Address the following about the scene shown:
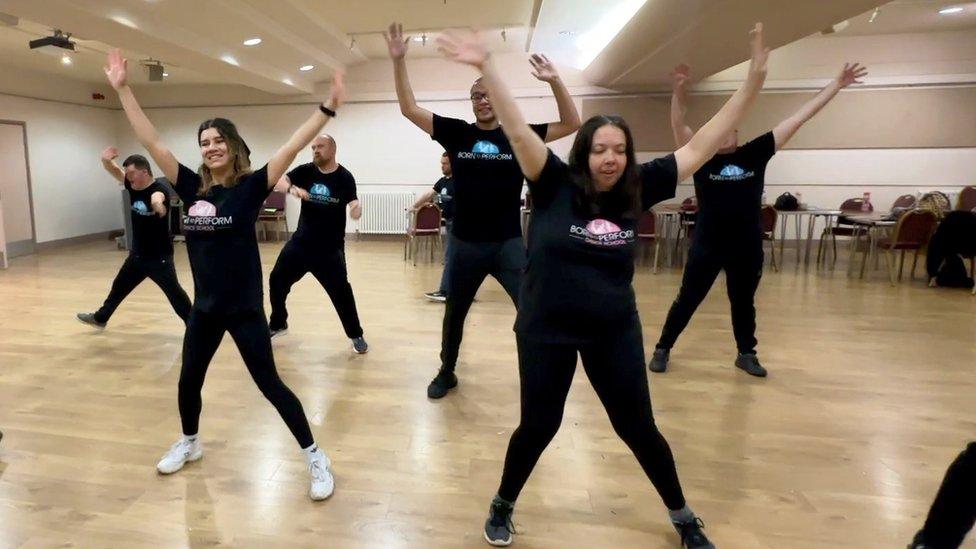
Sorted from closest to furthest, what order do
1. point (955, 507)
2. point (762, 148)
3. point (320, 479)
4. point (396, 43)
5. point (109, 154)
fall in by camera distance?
point (955, 507) < point (320, 479) < point (396, 43) < point (762, 148) < point (109, 154)

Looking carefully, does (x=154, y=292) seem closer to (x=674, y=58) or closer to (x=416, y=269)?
(x=416, y=269)

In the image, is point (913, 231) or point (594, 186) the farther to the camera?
point (913, 231)

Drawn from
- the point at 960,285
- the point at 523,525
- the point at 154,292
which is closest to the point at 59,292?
the point at 154,292

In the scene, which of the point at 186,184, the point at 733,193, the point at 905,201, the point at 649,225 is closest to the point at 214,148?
the point at 186,184

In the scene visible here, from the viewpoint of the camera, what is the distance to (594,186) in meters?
1.83

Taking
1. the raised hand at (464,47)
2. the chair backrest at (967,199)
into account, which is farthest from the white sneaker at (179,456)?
the chair backrest at (967,199)

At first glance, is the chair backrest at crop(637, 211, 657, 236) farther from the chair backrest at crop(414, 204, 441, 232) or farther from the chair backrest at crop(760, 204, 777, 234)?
the chair backrest at crop(414, 204, 441, 232)

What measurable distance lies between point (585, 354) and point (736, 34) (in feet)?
17.2

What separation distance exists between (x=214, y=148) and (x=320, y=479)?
1.40 metres

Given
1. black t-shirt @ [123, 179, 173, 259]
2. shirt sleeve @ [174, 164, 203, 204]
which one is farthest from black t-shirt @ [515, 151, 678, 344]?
black t-shirt @ [123, 179, 173, 259]

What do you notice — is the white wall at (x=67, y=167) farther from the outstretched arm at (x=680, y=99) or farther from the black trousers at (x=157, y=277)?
the outstretched arm at (x=680, y=99)

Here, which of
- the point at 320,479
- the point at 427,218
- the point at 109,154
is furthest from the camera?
the point at 427,218

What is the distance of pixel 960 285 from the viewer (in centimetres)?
700

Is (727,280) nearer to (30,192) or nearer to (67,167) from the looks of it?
(30,192)
